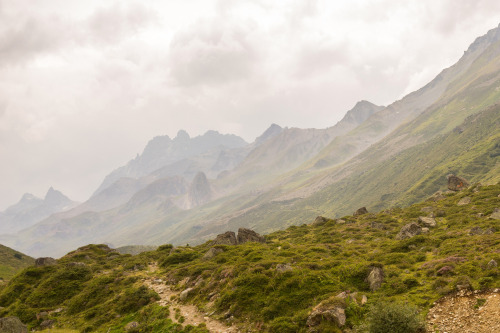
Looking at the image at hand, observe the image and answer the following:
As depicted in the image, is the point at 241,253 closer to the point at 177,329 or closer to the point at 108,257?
the point at 177,329

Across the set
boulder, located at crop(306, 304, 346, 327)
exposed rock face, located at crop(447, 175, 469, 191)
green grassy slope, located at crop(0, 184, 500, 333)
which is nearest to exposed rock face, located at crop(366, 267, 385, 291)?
green grassy slope, located at crop(0, 184, 500, 333)

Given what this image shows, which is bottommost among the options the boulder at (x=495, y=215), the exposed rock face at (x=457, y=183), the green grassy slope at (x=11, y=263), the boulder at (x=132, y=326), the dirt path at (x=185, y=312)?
the exposed rock face at (x=457, y=183)

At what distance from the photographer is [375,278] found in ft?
92.6

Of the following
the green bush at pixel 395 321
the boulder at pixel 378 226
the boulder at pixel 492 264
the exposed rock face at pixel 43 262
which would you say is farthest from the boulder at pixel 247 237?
the green bush at pixel 395 321

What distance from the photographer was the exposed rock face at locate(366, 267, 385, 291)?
2745cm

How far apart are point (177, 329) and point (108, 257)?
2024 inches

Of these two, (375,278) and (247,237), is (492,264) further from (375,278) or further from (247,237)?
(247,237)

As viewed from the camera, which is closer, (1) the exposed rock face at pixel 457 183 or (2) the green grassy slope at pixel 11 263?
(1) the exposed rock face at pixel 457 183

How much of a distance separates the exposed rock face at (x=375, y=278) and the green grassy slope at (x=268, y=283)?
507 millimetres

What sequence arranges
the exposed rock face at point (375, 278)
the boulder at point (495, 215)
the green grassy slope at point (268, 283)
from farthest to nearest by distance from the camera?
the boulder at point (495, 215) → the exposed rock face at point (375, 278) → the green grassy slope at point (268, 283)

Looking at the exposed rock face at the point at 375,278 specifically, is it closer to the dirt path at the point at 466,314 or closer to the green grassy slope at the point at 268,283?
the green grassy slope at the point at 268,283

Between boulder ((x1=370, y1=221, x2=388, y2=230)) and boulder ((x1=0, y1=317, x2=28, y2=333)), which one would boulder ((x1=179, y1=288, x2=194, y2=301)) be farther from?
boulder ((x1=370, y1=221, x2=388, y2=230))

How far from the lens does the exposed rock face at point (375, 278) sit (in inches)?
1081

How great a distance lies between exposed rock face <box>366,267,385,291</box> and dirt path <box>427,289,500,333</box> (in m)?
5.94
